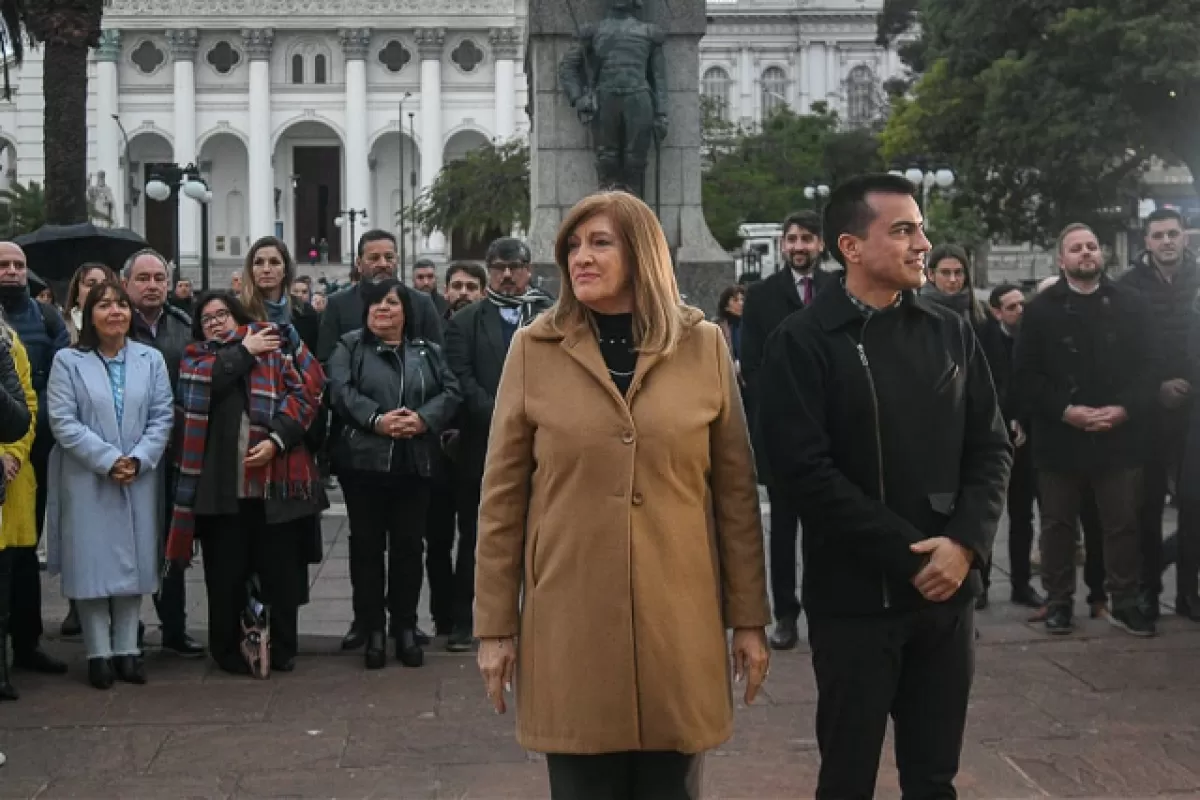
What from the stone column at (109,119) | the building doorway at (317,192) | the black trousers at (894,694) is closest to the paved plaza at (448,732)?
the black trousers at (894,694)

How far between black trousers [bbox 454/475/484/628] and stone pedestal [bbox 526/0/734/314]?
7425mm

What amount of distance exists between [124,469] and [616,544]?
4.35 meters

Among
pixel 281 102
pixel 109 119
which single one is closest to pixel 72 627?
pixel 109 119

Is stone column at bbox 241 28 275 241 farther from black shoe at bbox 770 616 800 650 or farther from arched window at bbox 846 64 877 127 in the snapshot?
black shoe at bbox 770 616 800 650

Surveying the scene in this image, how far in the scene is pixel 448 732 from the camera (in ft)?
22.1

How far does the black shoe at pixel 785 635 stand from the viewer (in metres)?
8.31

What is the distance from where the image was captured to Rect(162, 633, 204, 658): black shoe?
8344 millimetres

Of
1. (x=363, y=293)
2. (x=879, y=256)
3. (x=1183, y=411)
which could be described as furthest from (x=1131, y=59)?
(x=879, y=256)

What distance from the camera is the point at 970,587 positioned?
4293 millimetres

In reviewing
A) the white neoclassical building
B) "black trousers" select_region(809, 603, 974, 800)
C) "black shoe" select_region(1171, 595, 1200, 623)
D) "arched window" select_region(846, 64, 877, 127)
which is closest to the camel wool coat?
"black trousers" select_region(809, 603, 974, 800)

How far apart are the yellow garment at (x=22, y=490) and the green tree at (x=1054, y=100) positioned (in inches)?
1150

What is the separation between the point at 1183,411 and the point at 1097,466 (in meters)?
1.12

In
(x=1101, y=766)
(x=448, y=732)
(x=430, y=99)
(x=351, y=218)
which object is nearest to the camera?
(x=1101, y=766)

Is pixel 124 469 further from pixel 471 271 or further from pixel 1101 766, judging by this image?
pixel 1101 766
